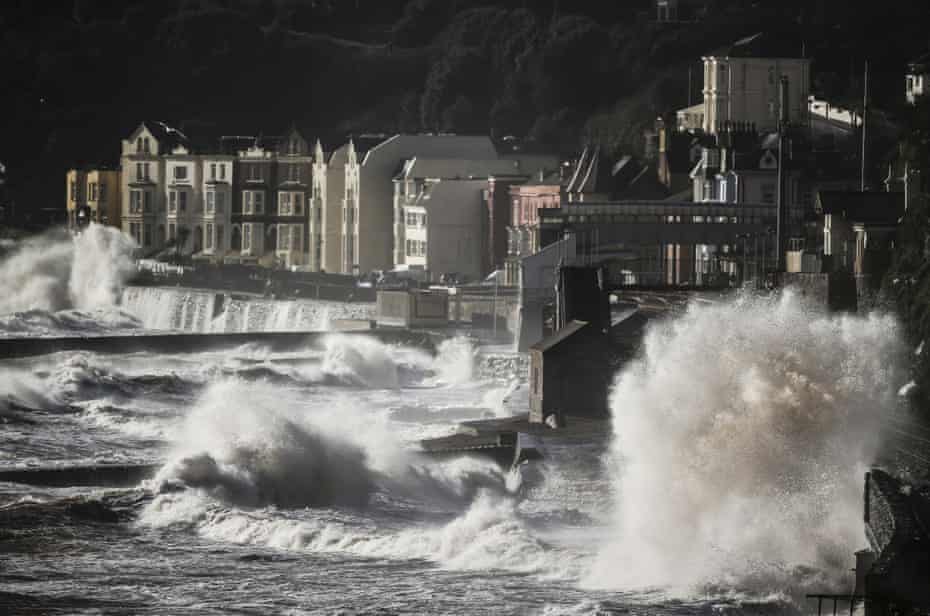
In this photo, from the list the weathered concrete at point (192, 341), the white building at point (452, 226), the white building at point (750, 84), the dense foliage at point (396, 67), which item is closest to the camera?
the weathered concrete at point (192, 341)

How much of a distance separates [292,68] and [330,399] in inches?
4251

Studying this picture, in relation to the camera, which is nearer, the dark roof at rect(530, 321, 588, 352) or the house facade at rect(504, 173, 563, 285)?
the dark roof at rect(530, 321, 588, 352)

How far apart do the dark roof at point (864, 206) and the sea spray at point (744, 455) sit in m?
24.0

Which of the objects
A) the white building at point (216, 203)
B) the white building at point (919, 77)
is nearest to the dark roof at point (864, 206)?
the white building at point (919, 77)

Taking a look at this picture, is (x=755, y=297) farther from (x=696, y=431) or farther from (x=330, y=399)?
(x=330, y=399)

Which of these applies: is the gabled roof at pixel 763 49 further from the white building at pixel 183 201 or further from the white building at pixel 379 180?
the white building at pixel 183 201

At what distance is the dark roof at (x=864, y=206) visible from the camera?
221ft

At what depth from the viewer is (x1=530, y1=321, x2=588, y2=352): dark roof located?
57.8 m

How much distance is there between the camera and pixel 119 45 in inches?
7475

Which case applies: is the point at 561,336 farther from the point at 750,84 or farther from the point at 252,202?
the point at 252,202

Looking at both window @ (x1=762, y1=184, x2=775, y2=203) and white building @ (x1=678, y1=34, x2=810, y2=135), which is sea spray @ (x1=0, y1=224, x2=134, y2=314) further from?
window @ (x1=762, y1=184, x2=775, y2=203)

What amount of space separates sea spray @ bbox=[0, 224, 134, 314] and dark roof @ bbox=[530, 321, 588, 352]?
2185 inches

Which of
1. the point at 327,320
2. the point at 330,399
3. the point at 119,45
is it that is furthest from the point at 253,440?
the point at 119,45

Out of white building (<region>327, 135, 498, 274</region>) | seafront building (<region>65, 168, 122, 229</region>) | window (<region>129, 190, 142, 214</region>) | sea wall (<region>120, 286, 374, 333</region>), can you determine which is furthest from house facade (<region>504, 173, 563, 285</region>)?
seafront building (<region>65, 168, 122, 229</region>)
